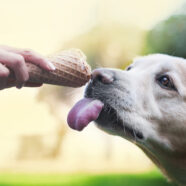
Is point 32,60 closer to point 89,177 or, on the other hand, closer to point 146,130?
point 146,130

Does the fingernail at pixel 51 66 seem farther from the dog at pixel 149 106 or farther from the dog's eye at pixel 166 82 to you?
the dog's eye at pixel 166 82

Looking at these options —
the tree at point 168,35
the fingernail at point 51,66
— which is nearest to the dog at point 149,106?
the fingernail at point 51,66

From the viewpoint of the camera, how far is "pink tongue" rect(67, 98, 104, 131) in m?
2.00

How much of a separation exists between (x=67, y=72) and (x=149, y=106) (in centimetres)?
62

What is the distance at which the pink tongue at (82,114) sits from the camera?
1997 mm

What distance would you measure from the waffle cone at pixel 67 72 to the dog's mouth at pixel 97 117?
153 mm

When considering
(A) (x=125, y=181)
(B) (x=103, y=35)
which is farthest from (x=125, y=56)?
(A) (x=125, y=181)

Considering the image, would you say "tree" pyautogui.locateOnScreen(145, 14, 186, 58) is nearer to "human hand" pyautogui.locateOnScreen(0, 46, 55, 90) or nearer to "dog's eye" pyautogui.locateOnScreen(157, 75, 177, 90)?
"dog's eye" pyautogui.locateOnScreen(157, 75, 177, 90)

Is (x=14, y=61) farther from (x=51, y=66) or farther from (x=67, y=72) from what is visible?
(x=67, y=72)

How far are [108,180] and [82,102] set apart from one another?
188 inches

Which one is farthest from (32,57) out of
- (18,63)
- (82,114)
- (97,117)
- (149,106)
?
(149,106)

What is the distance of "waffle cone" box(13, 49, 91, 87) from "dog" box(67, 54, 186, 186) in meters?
0.08

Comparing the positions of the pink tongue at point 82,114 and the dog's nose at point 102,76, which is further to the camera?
the dog's nose at point 102,76

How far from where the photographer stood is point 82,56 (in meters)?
2.36
